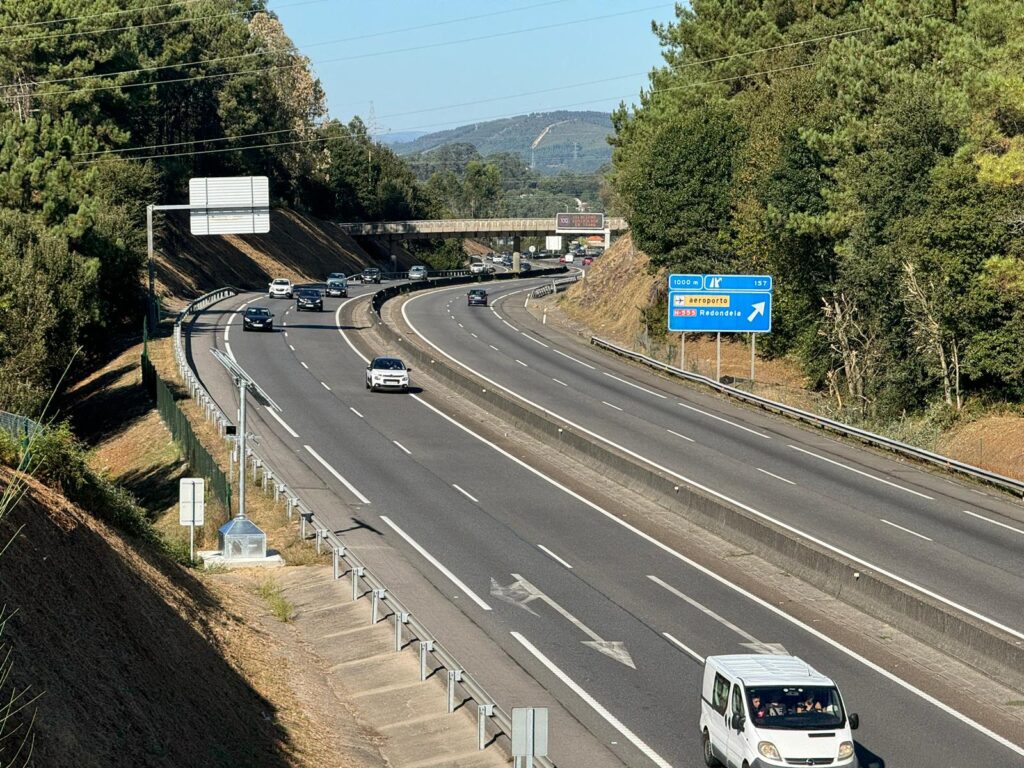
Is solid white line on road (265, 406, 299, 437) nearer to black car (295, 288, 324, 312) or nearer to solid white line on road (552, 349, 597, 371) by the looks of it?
solid white line on road (552, 349, 597, 371)

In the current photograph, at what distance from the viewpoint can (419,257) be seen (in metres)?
176

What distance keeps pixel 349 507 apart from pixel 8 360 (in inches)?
972

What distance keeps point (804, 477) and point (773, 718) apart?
24104 millimetres

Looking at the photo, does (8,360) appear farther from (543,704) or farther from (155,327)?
(543,704)

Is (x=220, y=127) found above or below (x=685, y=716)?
above

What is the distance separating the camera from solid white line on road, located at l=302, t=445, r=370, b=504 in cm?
3812

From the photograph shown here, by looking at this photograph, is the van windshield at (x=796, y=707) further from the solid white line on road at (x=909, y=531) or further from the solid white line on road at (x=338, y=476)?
the solid white line on road at (x=338, y=476)

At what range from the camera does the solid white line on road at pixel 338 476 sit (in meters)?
38.1

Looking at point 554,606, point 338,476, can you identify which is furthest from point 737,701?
point 338,476

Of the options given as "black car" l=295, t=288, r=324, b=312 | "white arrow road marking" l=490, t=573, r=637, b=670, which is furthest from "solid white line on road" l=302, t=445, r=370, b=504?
"black car" l=295, t=288, r=324, b=312

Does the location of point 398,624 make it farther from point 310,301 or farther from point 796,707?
point 310,301

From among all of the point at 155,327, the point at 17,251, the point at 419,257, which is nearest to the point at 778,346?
the point at 155,327

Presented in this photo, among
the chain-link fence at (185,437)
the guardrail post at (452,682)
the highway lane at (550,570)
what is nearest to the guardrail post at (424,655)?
the guardrail post at (452,682)

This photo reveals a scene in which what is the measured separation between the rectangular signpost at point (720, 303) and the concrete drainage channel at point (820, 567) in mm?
13319
